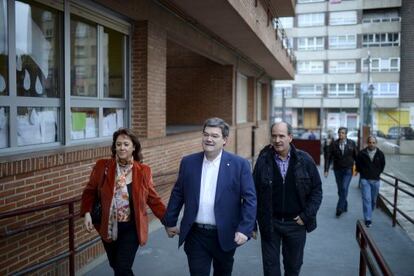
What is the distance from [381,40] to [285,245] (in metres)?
49.4

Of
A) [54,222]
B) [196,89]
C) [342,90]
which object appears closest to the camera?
[54,222]

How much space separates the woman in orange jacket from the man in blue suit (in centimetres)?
32

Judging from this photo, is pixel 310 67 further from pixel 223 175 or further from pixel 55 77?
pixel 223 175

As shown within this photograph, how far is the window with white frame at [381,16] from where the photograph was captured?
4736cm

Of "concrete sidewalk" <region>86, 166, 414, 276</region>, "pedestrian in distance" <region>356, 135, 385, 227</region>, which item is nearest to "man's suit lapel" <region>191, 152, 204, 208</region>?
"concrete sidewalk" <region>86, 166, 414, 276</region>

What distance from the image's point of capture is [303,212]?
3939 millimetres

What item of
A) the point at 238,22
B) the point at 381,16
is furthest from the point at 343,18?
the point at 238,22

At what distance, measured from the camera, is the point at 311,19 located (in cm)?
5197

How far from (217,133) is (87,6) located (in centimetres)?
330

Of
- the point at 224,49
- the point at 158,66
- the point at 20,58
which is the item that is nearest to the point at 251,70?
the point at 224,49

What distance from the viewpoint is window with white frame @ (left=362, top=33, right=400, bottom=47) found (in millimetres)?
47500

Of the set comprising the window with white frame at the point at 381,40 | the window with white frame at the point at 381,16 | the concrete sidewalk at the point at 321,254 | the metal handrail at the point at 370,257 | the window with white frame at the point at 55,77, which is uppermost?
the window with white frame at the point at 381,16

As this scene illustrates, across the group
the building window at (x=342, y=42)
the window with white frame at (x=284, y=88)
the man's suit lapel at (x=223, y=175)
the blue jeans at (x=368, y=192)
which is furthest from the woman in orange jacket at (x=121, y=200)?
the building window at (x=342, y=42)

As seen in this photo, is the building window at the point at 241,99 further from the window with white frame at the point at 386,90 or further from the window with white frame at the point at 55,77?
the window with white frame at the point at 386,90
